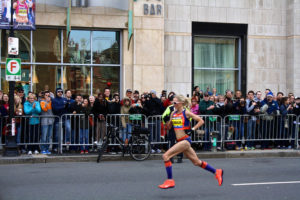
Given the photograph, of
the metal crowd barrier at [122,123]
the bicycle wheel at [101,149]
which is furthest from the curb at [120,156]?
the metal crowd barrier at [122,123]

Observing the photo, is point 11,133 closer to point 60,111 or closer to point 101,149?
point 60,111

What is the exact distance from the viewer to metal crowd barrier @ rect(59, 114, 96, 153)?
44.1ft

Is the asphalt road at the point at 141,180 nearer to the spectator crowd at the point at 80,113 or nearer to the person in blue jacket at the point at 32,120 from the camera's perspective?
the spectator crowd at the point at 80,113

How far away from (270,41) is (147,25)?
5936 mm

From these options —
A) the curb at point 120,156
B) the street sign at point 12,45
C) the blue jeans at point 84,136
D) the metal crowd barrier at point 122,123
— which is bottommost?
the curb at point 120,156

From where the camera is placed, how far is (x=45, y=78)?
57.7ft

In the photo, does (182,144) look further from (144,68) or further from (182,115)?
(144,68)

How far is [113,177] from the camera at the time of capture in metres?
9.94

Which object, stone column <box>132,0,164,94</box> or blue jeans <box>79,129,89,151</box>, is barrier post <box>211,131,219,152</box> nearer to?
blue jeans <box>79,129,89,151</box>

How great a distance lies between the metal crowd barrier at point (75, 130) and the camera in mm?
13445

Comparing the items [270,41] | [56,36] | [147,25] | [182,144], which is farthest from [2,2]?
[270,41]

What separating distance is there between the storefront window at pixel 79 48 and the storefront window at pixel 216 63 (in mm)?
4929

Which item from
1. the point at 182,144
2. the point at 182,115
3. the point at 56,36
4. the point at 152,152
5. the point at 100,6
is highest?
the point at 100,6

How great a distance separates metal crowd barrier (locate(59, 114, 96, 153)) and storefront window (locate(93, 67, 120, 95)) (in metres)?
4.78
